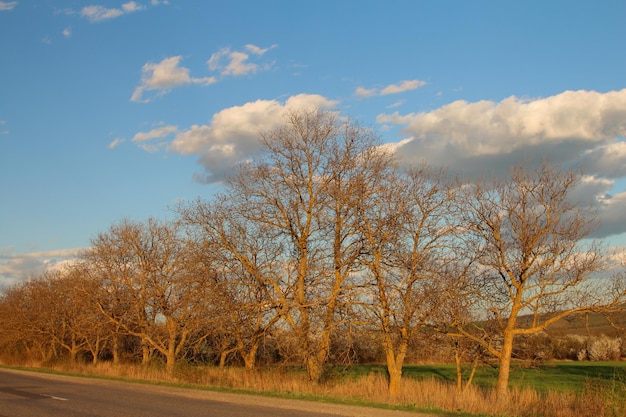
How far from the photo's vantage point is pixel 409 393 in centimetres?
1911

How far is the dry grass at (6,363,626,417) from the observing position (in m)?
14.2

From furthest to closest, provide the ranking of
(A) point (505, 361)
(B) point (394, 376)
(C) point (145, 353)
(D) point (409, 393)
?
(C) point (145, 353), (B) point (394, 376), (A) point (505, 361), (D) point (409, 393)

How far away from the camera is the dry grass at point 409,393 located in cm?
1418

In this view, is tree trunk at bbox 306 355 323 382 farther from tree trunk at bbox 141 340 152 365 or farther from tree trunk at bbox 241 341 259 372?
tree trunk at bbox 141 340 152 365

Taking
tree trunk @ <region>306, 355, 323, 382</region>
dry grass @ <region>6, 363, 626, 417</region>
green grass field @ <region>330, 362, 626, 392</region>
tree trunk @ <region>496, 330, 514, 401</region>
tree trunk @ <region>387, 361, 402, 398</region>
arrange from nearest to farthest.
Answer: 1. dry grass @ <region>6, 363, 626, 417</region>
2. tree trunk @ <region>496, 330, 514, 401</region>
3. tree trunk @ <region>387, 361, 402, 398</region>
4. tree trunk @ <region>306, 355, 323, 382</region>
5. green grass field @ <region>330, 362, 626, 392</region>

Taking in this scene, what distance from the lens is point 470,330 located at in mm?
21703

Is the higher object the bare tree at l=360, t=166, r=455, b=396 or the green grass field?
the bare tree at l=360, t=166, r=455, b=396

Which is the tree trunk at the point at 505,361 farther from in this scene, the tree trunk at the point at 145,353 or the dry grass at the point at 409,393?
the tree trunk at the point at 145,353

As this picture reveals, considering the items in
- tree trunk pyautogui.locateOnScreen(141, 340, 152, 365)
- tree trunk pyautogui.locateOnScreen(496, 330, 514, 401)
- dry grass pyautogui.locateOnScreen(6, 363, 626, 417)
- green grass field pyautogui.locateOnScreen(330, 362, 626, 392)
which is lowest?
green grass field pyautogui.locateOnScreen(330, 362, 626, 392)

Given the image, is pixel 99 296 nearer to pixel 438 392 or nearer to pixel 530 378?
pixel 438 392

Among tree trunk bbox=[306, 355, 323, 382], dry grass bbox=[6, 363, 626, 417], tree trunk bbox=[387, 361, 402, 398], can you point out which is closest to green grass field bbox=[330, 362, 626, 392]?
tree trunk bbox=[306, 355, 323, 382]

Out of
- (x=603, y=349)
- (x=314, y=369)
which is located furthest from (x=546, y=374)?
(x=314, y=369)

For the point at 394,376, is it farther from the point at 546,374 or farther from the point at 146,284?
the point at 546,374

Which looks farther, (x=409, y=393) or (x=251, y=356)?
(x=251, y=356)
